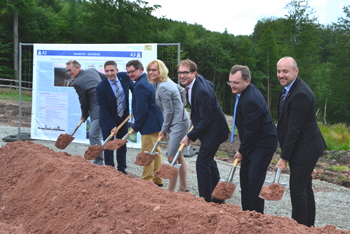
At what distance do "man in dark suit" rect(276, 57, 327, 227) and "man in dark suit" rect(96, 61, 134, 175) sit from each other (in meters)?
3.06

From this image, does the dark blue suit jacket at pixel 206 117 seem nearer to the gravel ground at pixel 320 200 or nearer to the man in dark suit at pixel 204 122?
the man in dark suit at pixel 204 122

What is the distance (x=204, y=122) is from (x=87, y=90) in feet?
8.82

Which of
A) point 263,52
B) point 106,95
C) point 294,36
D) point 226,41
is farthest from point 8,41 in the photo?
point 106,95

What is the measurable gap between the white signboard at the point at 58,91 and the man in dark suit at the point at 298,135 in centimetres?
530

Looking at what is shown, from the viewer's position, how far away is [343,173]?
29.5ft

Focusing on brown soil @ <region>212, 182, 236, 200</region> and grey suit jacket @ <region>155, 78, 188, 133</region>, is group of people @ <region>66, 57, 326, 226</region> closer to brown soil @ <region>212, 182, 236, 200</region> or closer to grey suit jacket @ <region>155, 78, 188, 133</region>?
grey suit jacket @ <region>155, 78, 188, 133</region>

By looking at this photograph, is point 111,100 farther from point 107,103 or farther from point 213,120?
point 213,120

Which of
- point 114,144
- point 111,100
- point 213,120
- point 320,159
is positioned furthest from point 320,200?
point 320,159

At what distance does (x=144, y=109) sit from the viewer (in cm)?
597

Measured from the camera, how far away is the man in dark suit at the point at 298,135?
13.1 feet

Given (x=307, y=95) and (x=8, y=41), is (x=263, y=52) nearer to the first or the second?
(x=8, y=41)

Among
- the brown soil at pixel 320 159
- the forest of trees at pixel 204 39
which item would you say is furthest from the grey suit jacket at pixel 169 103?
the forest of trees at pixel 204 39

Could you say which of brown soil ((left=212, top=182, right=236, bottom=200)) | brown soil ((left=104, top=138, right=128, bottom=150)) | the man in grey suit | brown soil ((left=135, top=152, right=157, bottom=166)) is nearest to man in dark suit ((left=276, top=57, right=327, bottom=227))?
brown soil ((left=212, top=182, right=236, bottom=200))

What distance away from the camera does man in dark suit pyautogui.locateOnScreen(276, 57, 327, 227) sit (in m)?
3.99
